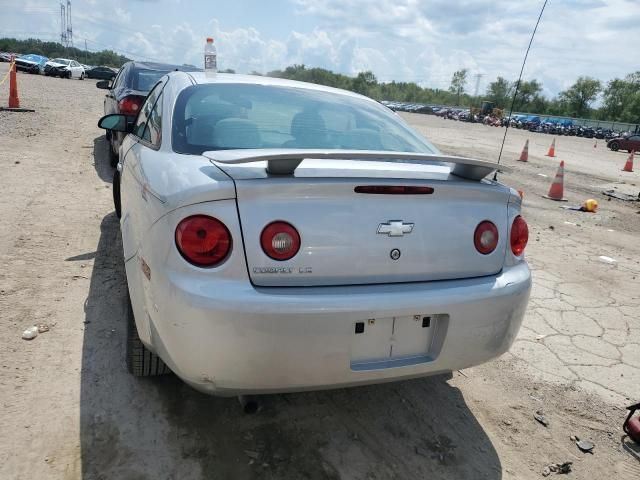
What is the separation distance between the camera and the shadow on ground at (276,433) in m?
2.10

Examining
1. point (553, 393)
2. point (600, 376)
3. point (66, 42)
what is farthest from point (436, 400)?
point (66, 42)

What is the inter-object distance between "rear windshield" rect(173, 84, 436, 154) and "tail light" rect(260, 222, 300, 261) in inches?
28.8

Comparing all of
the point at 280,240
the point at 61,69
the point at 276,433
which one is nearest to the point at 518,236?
the point at 280,240

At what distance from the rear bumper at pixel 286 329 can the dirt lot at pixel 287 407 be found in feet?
1.53

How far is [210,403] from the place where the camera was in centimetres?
249

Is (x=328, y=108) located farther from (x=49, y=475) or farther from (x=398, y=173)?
(x=49, y=475)

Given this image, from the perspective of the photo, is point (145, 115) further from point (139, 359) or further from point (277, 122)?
point (139, 359)

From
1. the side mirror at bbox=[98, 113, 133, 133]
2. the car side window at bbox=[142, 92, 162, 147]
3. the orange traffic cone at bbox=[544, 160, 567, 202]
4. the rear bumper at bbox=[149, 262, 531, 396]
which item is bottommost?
the orange traffic cone at bbox=[544, 160, 567, 202]

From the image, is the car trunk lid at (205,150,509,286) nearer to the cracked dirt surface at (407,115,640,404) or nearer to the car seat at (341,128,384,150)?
the car seat at (341,128,384,150)

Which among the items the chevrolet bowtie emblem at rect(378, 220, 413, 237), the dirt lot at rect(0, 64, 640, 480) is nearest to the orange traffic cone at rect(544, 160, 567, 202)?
the dirt lot at rect(0, 64, 640, 480)

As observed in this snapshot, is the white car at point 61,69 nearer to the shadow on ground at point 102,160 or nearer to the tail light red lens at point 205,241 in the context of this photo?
the shadow on ground at point 102,160

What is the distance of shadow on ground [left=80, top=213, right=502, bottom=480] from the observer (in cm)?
210

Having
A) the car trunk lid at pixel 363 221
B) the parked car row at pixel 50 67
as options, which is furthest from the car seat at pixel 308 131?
the parked car row at pixel 50 67

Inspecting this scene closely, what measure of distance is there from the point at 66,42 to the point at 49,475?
119 m
